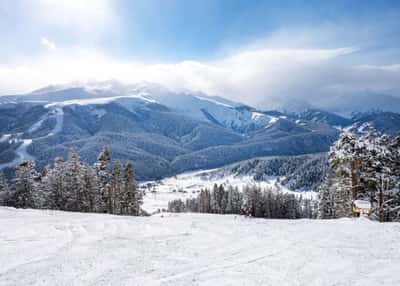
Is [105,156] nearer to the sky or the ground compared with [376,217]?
nearer to the sky

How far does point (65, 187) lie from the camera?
42.2 meters

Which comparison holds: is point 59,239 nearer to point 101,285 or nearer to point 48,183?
point 101,285

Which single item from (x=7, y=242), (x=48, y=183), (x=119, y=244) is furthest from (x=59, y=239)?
(x=48, y=183)

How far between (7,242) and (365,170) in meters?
26.4

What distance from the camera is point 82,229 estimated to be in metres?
16.7

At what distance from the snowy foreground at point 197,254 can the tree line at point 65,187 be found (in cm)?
2509

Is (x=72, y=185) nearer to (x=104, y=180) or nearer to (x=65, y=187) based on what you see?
(x=65, y=187)

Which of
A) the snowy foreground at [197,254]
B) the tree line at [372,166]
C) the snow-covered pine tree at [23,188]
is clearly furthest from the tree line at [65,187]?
the tree line at [372,166]

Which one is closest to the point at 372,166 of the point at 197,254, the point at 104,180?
the point at 197,254

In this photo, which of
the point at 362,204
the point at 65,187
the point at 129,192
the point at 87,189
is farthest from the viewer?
the point at 129,192

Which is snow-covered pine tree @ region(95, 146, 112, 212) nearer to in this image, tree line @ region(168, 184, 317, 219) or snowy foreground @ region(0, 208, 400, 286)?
snowy foreground @ region(0, 208, 400, 286)

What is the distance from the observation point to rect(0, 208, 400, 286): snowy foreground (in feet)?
31.7

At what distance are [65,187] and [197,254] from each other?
1400 inches

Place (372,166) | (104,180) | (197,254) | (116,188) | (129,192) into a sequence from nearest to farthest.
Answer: (197,254), (372,166), (104,180), (116,188), (129,192)
